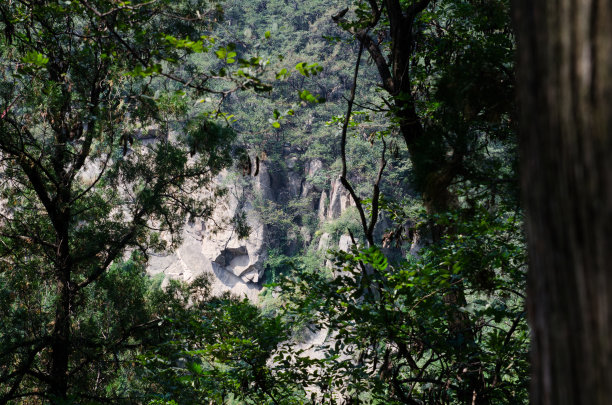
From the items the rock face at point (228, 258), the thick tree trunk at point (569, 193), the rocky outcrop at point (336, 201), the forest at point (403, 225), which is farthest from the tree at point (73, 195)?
the rocky outcrop at point (336, 201)

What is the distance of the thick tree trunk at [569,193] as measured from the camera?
1.72 feet

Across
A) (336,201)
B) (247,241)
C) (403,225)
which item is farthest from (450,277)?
(336,201)

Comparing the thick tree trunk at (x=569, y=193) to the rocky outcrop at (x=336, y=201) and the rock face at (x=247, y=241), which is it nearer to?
the rock face at (x=247, y=241)

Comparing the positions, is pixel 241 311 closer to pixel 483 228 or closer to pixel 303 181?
pixel 483 228

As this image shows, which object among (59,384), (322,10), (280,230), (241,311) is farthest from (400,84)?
(322,10)

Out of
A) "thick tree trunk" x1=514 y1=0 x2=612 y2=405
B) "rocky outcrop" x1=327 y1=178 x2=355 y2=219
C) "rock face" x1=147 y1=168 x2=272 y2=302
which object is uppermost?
"rocky outcrop" x1=327 y1=178 x2=355 y2=219

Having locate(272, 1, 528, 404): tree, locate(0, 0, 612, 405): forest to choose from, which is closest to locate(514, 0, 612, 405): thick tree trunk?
locate(0, 0, 612, 405): forest

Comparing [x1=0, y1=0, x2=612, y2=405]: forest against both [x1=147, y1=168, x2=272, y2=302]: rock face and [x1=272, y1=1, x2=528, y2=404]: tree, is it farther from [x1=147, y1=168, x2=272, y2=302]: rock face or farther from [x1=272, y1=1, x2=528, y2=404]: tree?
[x1=147, y1=168, x2=272, y2=302]: rock face

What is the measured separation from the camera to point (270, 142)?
26828 mm

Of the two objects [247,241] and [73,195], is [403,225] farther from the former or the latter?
[247,241]

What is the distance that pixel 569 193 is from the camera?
558 millimetres

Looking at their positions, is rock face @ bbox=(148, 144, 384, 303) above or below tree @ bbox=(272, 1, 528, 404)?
above

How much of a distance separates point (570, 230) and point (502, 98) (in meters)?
1.14

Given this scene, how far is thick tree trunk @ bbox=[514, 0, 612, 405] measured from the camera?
1.72 ft
